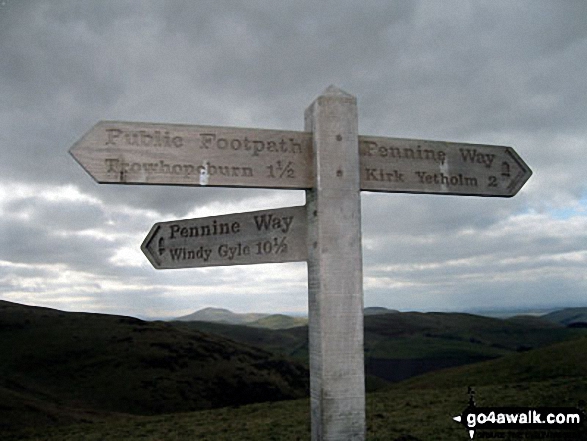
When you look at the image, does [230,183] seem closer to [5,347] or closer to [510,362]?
[510,362]

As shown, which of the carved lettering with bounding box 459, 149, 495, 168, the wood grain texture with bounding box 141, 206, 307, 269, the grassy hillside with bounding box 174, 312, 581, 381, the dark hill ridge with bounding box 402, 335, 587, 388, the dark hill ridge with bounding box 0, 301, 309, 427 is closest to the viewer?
the wood grain texture with bounding box 141, 206, 307, 269

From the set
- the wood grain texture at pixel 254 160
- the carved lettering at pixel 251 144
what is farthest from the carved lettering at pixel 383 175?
the carved lettering at pixel 251 144

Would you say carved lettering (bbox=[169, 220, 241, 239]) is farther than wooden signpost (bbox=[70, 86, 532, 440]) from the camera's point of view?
Yes

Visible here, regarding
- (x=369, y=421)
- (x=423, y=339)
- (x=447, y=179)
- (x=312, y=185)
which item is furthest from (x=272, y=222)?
(x=423, y=339)

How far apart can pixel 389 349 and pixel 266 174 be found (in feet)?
333

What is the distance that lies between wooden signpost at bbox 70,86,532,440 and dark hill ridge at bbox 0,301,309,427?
108ft

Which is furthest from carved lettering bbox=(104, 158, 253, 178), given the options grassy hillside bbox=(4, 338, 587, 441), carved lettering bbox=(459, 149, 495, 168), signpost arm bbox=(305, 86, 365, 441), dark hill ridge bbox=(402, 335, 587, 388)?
dark hill ridge bbox=(402, 335, 587, 388)

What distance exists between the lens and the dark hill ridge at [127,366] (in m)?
44.0

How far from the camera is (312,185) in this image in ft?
17.7

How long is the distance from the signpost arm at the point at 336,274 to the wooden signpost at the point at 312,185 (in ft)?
0.03

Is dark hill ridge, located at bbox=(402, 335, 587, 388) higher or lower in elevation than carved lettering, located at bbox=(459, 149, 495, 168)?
lower

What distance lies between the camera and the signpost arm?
201 inches

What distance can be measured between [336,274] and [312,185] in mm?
947

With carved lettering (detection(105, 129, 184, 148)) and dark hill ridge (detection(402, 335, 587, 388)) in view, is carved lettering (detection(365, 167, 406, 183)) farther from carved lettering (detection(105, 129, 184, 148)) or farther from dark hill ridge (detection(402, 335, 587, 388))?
dark hill ridge (detection(402, 335, 587, 388))
